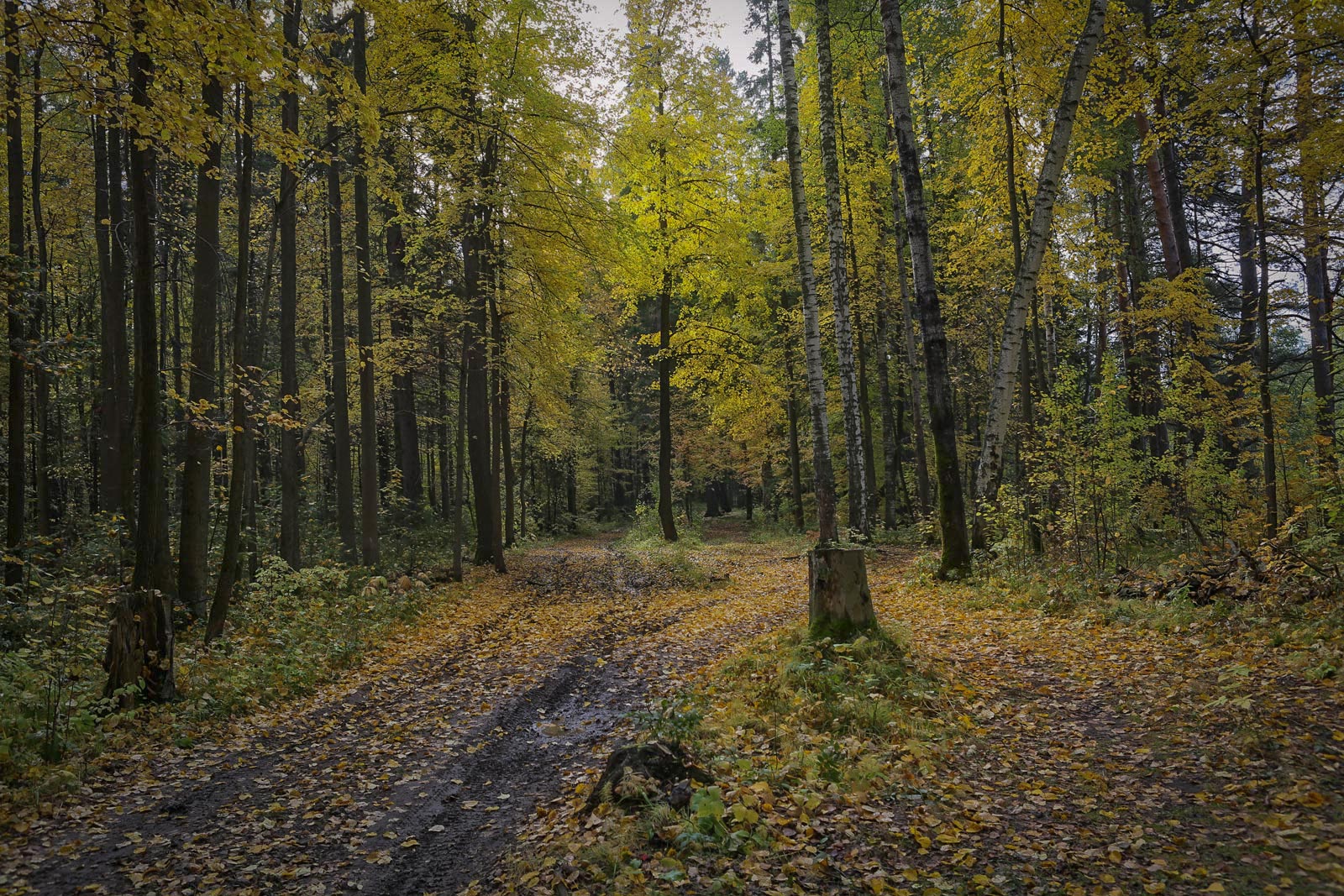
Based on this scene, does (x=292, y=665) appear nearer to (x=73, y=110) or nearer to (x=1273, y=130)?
(x=73, y=110)

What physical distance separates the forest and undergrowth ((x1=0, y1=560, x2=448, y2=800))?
7cm

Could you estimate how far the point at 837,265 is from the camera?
50.7ft

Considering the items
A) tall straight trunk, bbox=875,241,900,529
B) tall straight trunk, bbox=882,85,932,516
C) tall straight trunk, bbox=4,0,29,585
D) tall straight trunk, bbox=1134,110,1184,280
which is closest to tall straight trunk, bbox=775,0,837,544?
tall straight trunk, bbox=882,85,932,516

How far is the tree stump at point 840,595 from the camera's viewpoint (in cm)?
768

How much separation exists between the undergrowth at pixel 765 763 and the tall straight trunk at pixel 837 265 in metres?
10.1

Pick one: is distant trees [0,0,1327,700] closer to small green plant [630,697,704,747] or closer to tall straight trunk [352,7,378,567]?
tall straight trunk [352,7,378,567]

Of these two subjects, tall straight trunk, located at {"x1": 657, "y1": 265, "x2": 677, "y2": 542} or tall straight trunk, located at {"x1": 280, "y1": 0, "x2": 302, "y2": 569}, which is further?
tall straight trunk, located at {"x1": 657, "y1": 265, "x2": 677, "y2": 542}

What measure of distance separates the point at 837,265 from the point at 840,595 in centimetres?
983

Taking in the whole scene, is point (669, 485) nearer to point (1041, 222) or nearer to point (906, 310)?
point (906, 310)

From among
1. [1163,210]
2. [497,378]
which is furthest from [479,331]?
[1163,210]

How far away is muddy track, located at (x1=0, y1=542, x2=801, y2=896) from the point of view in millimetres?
4441

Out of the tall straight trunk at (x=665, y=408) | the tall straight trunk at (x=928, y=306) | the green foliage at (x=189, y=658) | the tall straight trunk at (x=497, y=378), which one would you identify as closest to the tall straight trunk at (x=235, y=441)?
the green foliage at (x=189, y=658)

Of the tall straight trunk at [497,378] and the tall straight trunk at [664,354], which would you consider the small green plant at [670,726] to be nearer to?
the tall straight trunk at [497,378]

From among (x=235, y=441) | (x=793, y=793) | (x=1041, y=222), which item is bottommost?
(x=793, y=793)
